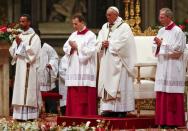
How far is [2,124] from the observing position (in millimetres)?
5555

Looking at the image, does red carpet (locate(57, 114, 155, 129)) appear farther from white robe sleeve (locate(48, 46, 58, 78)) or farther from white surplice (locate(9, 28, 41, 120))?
white robe sleeve (locate(48, 46, 58, 78))

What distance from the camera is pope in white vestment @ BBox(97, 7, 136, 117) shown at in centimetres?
976

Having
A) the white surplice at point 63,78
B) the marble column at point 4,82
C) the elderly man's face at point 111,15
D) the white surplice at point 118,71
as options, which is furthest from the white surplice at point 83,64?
the white surplice at point 63,78

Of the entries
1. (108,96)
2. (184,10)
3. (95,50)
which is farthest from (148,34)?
(184,10)

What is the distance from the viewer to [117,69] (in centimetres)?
982

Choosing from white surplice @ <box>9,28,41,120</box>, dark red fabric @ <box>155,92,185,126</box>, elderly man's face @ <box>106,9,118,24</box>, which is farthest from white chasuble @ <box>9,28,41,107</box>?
dark red fabric @ <box>155,92,185,126</box>

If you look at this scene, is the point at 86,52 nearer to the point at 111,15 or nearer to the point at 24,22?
the point at 111,15

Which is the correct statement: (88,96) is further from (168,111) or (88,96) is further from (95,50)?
(168,111)

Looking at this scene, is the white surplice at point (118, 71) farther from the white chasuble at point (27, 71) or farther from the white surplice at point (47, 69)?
the white surplice at point (47, 69)

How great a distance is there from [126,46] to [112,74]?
533mm

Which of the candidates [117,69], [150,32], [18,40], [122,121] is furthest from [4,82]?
[122,121]

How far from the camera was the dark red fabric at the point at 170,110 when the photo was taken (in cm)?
951

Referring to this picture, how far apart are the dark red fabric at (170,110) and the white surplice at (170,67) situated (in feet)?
0.36

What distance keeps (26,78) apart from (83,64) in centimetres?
118
